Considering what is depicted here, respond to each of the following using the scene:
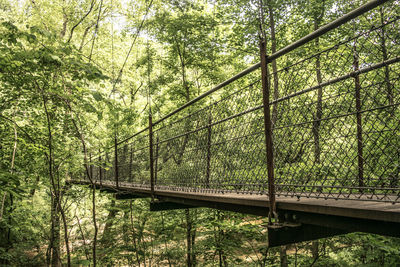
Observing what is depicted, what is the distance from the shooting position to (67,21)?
10.0 metres

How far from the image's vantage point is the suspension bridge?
5.31ft

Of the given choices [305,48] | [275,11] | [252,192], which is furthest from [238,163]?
[275,11]

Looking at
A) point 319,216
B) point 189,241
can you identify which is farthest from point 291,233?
point 189,241

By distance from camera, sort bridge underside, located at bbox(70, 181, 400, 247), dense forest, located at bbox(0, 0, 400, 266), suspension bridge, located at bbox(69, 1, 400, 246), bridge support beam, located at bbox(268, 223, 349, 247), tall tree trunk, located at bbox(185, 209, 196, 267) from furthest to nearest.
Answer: tall tree trunk, located at bbox(185, 209, 196, 267) < dense forest, located at bbox(0, 0, 400, 266) < bridge support beam, located at bbox(268, 223, 349, 247) < suspension bridge, located at bbox(69, 1, 400, 246) < bridge underside, located at bbox(70, 181, 400, 247)

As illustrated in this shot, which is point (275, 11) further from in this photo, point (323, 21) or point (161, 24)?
point (161, 24)

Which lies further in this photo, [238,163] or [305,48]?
[305,48]

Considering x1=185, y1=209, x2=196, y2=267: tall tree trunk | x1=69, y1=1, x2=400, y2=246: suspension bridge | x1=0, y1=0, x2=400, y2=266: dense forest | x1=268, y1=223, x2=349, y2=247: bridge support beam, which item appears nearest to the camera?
x1=69, y1=1, x2=400, y2=246: suspension bridge

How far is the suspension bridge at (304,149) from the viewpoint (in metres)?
1.62

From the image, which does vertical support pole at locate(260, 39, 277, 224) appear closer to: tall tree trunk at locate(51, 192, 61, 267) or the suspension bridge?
the suspension bridge

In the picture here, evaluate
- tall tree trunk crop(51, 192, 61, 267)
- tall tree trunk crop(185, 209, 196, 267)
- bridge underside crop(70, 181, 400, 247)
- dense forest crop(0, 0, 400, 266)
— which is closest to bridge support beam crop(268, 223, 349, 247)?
bridge underside crop(70, 181, 400, 247)

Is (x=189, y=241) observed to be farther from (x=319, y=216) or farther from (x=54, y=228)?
(x=319, y=216)

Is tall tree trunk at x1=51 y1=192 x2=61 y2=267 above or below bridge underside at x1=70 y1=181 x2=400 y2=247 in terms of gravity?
below

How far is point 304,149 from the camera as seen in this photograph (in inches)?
88.3

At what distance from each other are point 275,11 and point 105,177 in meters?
7.83
